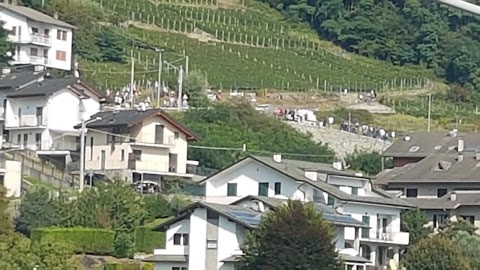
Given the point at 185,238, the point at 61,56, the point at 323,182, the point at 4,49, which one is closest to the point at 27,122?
the point at 4,49

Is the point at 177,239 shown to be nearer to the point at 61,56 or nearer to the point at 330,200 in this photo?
the point at 330,200

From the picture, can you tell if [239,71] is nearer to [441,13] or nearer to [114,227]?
[441,13]

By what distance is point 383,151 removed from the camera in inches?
2501

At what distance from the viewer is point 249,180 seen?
4809 cm

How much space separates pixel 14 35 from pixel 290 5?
43.2 m

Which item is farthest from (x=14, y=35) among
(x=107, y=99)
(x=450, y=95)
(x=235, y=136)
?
(x=450, y=95)

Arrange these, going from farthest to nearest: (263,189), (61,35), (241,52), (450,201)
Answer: (241,52) < (61,35) < (450,201) < (263,189)

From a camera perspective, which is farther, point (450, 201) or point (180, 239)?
point (450, 201)

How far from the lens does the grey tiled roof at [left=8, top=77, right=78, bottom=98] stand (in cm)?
5556

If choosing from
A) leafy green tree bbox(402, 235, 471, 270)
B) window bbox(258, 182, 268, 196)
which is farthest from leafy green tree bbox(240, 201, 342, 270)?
window bbox(258, 182, 268, 196)

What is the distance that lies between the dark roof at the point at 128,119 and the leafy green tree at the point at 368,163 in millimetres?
8994

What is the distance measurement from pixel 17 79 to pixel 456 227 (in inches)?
807

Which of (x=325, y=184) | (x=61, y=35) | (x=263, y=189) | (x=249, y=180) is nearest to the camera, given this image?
(x=325, y=184)

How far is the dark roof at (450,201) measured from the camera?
5119 cm
